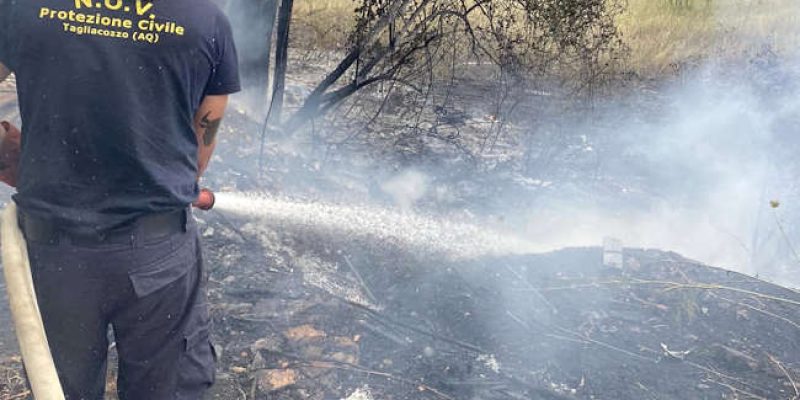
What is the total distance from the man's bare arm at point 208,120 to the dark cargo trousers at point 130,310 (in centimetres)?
36

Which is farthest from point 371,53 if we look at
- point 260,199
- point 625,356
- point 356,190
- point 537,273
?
point 625,356

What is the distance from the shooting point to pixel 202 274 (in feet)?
7.82

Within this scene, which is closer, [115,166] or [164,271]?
[115,166]

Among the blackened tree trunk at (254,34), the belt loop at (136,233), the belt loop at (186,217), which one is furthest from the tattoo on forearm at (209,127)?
the blackened tree trunk at (254,34)

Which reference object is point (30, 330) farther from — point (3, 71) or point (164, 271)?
point (3, 71)

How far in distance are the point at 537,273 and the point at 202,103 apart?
3215 mm

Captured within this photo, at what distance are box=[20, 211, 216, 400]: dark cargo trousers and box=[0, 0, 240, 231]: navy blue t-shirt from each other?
13 cm

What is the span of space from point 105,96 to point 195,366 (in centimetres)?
107

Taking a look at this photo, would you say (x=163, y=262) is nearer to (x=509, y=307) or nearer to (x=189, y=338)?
(x=189, y=338)

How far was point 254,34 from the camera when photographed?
20.6 ft

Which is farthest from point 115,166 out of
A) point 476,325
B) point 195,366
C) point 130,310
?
point 476,325

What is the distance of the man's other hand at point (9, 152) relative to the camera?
2.18m

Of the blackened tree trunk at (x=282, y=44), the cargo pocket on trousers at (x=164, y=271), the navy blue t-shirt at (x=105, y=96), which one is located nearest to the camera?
the navy blue t-shirt at (x=105, y=96)

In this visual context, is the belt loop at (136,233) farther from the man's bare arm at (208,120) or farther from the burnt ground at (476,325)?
the burnt ground at (476,325)
